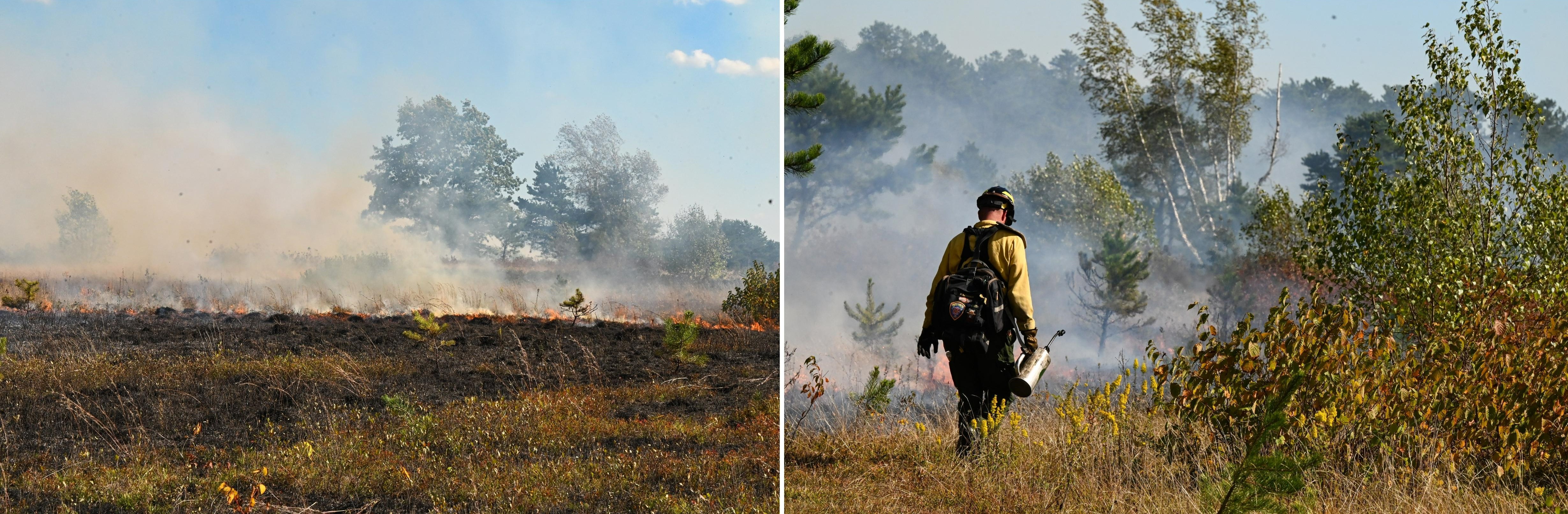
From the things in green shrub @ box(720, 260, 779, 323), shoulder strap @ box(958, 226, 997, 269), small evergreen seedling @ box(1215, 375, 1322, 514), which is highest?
green shrub @ box(720, 260, 779, 323)

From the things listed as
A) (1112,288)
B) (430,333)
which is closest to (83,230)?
(430,333)

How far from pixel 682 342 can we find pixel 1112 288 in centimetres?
722

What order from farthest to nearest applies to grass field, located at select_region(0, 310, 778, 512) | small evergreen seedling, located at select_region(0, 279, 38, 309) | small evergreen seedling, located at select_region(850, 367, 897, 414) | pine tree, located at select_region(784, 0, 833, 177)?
pine tree, located at select_region(784, 0, 833, 177)
small evergreen seedling, located at select_region(0, 279, 38, 309)
small evergreen seedling, located at select_region(850, 367, 897, 414)
grass field, located at select_region(0, 310, 778, 512)

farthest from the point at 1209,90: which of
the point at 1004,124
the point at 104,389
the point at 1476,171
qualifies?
the point at 104,389

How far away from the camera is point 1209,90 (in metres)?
14.7

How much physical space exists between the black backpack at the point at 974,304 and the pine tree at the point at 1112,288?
8305 mm

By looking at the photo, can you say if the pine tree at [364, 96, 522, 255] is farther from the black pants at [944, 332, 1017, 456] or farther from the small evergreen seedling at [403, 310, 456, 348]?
the black pants at [944, 332, 1017, 456]

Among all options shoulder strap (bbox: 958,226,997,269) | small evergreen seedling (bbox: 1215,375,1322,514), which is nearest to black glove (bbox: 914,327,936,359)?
shoulder strap (bbox: 958,226,997,269)

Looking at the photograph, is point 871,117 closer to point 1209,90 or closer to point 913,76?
point 913,76

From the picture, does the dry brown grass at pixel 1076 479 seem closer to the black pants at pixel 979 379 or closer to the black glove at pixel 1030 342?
the black pants at pixel 979 379

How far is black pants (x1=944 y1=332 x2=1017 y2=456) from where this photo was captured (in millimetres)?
4660

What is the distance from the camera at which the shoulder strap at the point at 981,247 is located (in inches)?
181

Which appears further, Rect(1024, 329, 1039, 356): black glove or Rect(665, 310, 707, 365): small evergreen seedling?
Rect(665, 310, 707, 365): small evergreen seedling

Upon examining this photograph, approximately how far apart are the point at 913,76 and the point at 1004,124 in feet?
5.55
